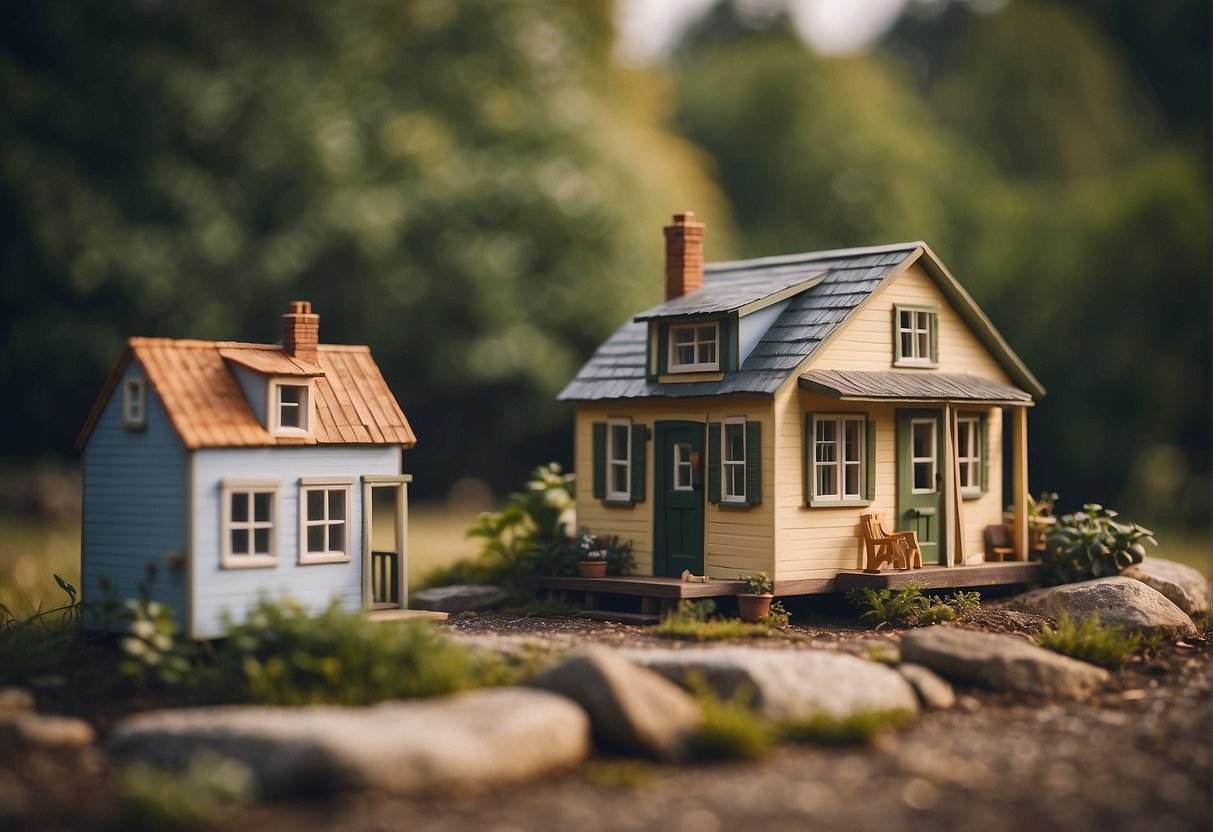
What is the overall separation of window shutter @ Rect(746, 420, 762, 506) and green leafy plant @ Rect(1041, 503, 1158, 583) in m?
5.14

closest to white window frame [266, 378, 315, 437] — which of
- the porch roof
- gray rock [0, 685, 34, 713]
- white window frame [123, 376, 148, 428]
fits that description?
white window frame [123, 376, 148, 428]

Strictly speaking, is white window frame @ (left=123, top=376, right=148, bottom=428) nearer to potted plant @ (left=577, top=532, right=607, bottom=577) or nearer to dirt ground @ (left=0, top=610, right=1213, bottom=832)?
dirt ground @ (left=0, top=610, right=1213, bottom=832)

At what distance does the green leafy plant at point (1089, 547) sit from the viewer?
67.3 feet

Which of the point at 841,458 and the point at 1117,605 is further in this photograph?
the point at 841,458

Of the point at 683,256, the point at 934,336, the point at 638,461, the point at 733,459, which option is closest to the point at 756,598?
the point at 733,459

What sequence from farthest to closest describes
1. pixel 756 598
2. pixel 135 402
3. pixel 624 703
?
pixel 756 598 → pixel 135 402 → pixel 624 703

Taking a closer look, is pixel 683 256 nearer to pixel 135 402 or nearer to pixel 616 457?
pixel 616 457

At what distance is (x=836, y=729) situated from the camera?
42.9ft

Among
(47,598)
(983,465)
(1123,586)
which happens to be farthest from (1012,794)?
(47,598)

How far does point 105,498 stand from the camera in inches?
640

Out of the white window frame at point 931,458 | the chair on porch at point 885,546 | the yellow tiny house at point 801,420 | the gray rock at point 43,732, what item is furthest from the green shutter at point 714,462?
the gray rock at point 43,732

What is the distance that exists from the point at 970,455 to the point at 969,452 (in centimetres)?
5

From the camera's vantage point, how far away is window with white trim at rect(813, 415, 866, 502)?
19266 millimetres

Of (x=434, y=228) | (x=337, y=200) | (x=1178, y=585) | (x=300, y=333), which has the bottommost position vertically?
(x=1178, y=585)
